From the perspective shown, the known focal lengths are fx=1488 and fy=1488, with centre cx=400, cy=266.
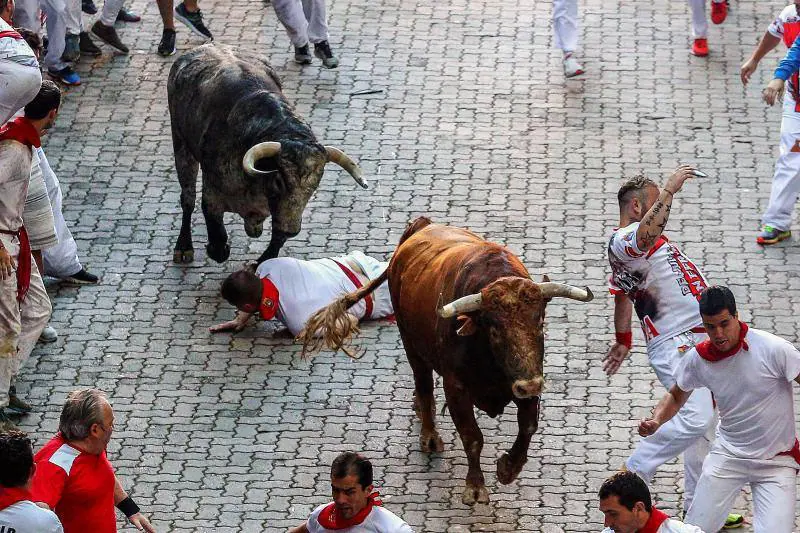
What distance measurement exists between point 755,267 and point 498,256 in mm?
3862

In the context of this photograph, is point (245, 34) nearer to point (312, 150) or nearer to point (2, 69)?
point (312, 150)

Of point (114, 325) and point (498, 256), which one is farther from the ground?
point (498, 256)

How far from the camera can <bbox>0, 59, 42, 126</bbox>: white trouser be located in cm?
1012

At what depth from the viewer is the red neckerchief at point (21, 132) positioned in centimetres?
997

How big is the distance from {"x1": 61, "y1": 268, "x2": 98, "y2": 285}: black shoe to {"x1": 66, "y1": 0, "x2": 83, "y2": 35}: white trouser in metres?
4.50

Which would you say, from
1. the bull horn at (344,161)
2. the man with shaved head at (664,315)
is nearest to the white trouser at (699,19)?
the bull horn at (344,161)

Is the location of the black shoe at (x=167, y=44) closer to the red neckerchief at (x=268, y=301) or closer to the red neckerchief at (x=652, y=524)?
the red neckerchief at (x=268, y=301)

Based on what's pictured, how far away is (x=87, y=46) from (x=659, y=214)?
9.58 m

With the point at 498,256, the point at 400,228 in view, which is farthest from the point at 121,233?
the point at 498,256

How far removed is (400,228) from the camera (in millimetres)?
13078

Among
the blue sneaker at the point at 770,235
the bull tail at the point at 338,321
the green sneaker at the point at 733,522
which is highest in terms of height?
the green sneaker at the point at 733,522

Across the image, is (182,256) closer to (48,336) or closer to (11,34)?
(48,336)

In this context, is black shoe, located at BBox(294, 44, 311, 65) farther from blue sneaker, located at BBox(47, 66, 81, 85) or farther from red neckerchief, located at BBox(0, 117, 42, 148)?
red neckerchief, located at BBox(0, 117, 42, 148)

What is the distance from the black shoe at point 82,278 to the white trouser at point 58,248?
0.17 ft
